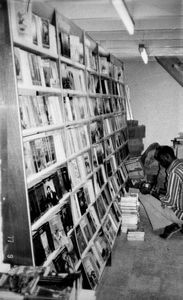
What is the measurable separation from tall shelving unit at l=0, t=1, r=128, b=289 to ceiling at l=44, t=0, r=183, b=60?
1.45 ft

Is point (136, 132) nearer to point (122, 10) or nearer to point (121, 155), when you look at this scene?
point (121, 155)

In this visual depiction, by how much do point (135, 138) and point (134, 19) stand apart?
13.8 ft

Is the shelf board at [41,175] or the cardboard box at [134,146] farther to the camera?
the cardboard box at [134,146]

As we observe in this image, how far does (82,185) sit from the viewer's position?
371 cm

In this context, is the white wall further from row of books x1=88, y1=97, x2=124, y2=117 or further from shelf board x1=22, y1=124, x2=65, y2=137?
shelf board x1=22, y1=124, x2=65, y2=137

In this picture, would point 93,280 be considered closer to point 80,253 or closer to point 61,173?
point 80,253

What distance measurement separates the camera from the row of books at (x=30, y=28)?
2.19m

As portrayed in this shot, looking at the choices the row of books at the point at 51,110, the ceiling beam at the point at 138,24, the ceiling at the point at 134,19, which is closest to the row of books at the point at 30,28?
the row of books at the point at 51,110

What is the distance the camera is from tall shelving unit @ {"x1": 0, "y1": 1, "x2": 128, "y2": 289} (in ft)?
7.39

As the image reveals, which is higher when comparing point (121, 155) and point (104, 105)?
point (104, 105)

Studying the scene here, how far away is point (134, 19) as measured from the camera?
4750 millimetres

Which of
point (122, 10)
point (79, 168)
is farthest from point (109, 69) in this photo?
point (122, 10)

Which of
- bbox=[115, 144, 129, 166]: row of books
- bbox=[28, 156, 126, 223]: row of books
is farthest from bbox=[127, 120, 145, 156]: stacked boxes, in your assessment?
bbox=[28, 156, 126, 223]: row of books

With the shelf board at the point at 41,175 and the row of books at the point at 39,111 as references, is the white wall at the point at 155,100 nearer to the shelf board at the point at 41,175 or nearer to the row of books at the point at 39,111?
the row of books at the point at 39,111
